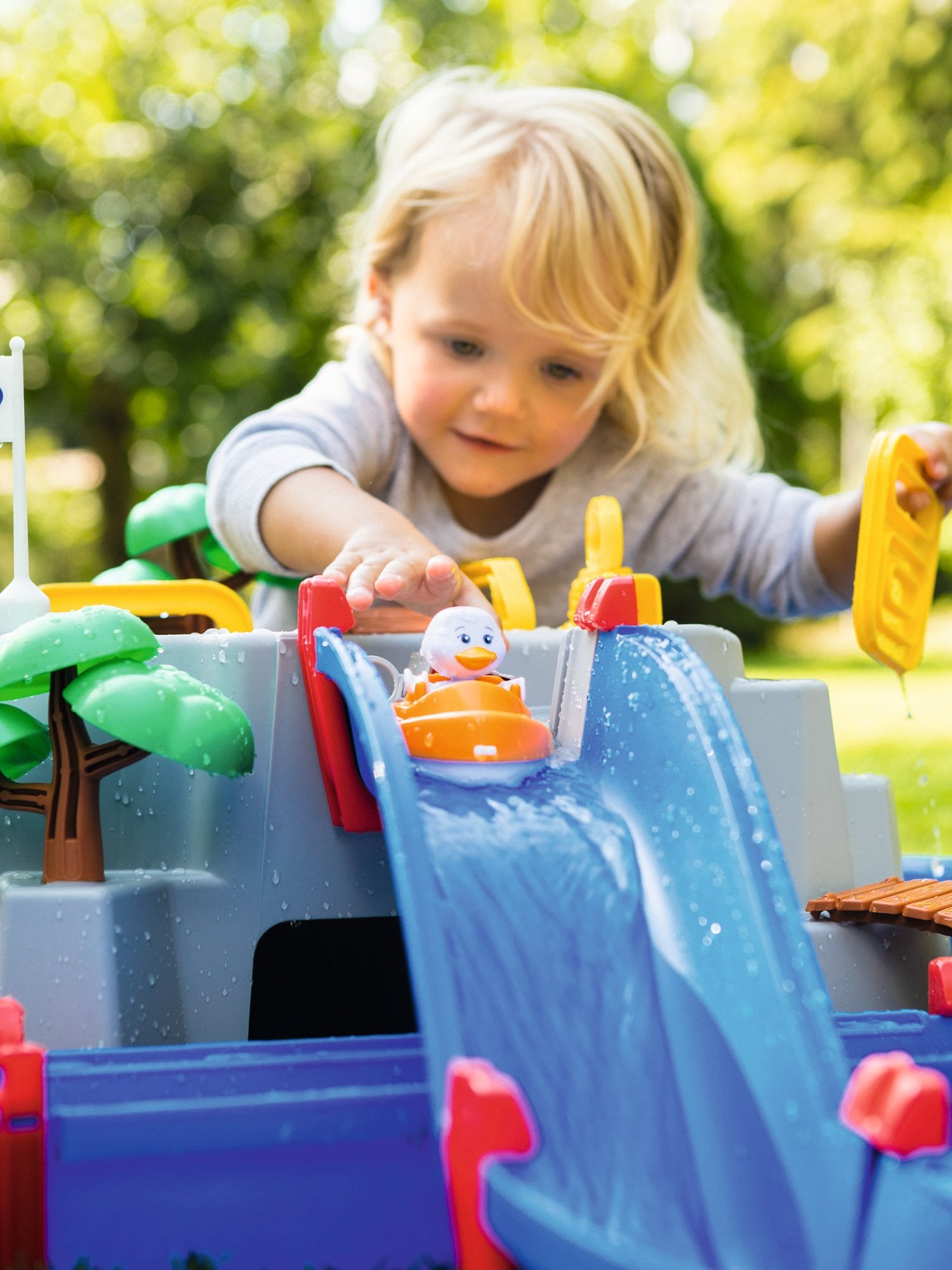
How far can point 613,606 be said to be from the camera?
104 centimetres

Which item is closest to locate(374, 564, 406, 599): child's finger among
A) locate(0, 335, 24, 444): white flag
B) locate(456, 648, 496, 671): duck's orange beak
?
locate(456, 648, 496, 671): duck's orange beak

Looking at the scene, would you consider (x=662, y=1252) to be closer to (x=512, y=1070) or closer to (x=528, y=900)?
(x=512, y=1070)

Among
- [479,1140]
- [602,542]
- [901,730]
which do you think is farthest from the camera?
[901,730]

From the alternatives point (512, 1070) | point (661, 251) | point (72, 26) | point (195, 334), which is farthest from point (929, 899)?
point (72, 26)

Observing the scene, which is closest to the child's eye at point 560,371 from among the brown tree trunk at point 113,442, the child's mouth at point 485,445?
the child's mouth at point 485,445

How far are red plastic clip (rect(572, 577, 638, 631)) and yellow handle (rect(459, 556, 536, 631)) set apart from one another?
0.33m

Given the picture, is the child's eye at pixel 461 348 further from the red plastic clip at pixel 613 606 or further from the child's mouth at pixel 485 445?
the red plastic clip at pixel 613 606

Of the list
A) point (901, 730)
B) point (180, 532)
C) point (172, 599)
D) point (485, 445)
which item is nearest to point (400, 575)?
point (172, 599)

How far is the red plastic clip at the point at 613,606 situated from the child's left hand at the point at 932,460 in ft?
1.93

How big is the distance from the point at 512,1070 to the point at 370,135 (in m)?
7.17

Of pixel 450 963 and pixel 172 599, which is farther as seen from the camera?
pixel 172 599

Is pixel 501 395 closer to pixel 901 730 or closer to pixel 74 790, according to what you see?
pixel 74 790

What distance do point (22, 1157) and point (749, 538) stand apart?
4.59ft

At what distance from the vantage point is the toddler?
1.64 meters
